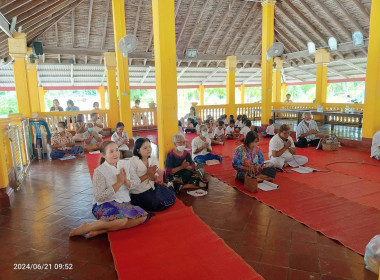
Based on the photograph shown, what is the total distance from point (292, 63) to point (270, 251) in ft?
54.3

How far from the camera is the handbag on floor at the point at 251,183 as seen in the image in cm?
429

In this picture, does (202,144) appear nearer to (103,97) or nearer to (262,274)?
(262,274)

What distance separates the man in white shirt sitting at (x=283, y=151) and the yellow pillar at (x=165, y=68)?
201 centimetres

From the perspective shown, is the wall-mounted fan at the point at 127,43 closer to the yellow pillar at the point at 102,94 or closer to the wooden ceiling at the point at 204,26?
the wooden ceiling at the point at 204,26

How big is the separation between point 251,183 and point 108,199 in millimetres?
2289

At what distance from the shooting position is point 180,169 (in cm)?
448

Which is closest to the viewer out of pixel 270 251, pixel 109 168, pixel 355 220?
pixel 270 251

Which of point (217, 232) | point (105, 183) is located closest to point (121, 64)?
point (105, 183)

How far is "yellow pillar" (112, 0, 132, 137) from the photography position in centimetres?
815

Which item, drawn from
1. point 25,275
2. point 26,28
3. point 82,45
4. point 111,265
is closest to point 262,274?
point 111,265

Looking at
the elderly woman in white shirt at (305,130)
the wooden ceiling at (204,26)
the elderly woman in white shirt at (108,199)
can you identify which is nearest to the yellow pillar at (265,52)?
the wooden ceiling at (204,26)

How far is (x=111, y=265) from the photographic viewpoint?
8.23ft

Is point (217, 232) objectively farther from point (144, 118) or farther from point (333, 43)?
point (333, 43)

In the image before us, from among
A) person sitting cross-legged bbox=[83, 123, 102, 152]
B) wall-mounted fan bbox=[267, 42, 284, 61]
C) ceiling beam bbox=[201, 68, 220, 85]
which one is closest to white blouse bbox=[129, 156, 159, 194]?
person sitting cross-legged bbox=[83, 123, 102, 152]
